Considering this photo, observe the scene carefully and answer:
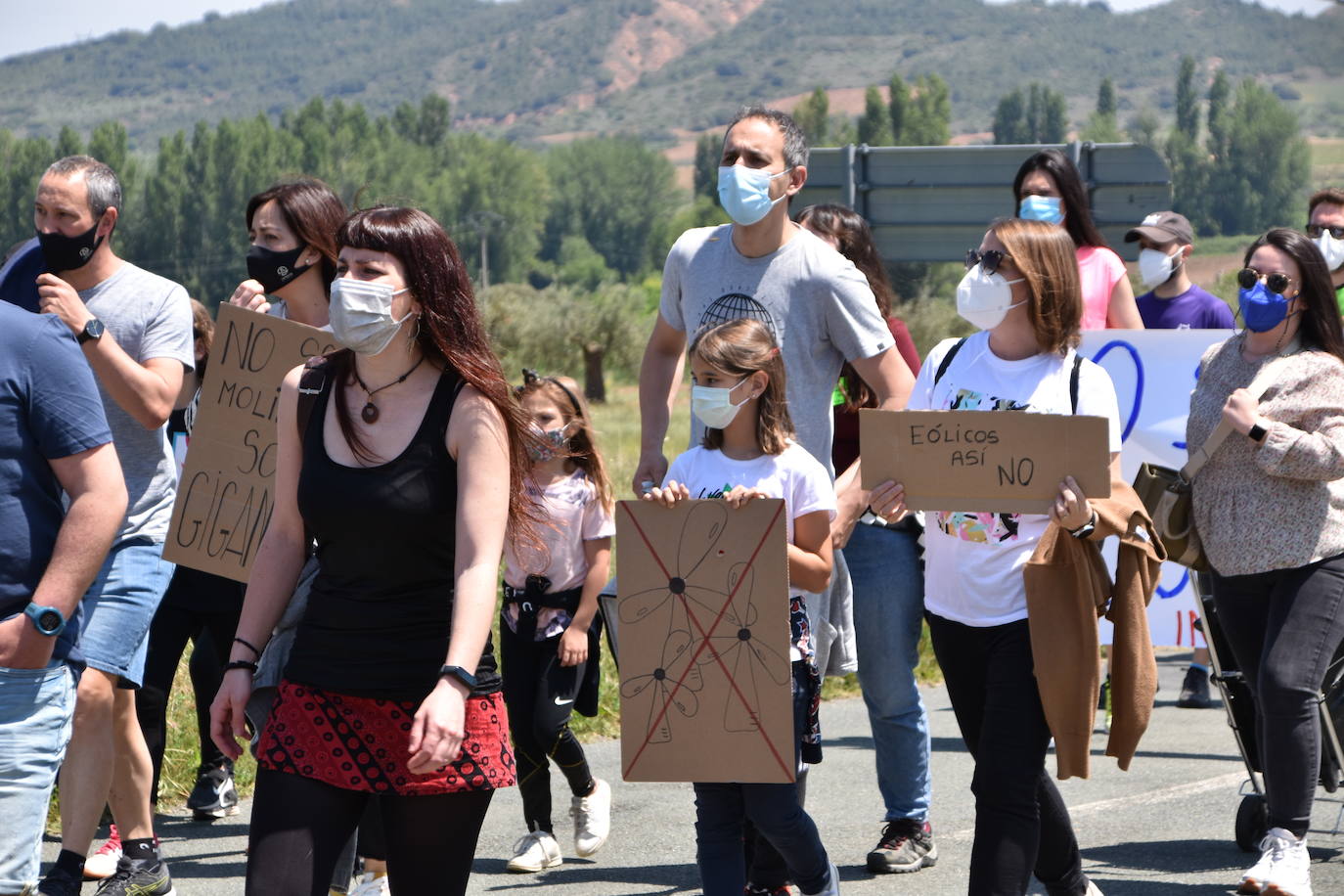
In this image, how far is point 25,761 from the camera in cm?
368

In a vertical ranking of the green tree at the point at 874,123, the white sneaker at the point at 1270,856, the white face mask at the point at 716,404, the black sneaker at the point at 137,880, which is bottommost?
the black sneaker at the point at 137,880

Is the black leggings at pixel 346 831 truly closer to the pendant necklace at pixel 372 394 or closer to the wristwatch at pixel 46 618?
the wristwatch at pixel 46 618

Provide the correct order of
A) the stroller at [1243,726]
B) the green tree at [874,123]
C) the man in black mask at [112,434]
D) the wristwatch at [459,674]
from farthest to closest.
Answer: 1. the green tree at [874,123]
2. the stroller at [1243,726]
3. the man in black mask at [112,434]
4. the wristwatch at [459,674]

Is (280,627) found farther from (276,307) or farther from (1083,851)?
(1083,851)

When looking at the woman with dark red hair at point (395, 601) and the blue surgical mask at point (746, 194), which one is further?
the blue surgical mask at point (746, 194)

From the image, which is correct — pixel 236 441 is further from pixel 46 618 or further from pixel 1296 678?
pixel 1296 678

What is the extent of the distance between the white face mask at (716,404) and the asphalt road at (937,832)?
1732 millimetres

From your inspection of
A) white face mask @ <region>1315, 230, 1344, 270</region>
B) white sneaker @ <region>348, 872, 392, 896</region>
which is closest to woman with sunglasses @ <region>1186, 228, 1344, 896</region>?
white face mask @ <region>1315, 230, 1344, 270</region>

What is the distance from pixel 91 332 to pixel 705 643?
1.87m

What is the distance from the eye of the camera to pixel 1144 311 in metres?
8.39

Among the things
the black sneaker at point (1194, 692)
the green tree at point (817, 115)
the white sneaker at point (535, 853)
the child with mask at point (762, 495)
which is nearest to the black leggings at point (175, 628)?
the white sneaker at point (535, 853)

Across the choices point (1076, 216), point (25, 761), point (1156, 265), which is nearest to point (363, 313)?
point (25, 761)

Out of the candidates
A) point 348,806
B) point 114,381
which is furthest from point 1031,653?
point 114,381

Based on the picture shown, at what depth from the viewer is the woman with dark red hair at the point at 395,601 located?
11.2 feet
